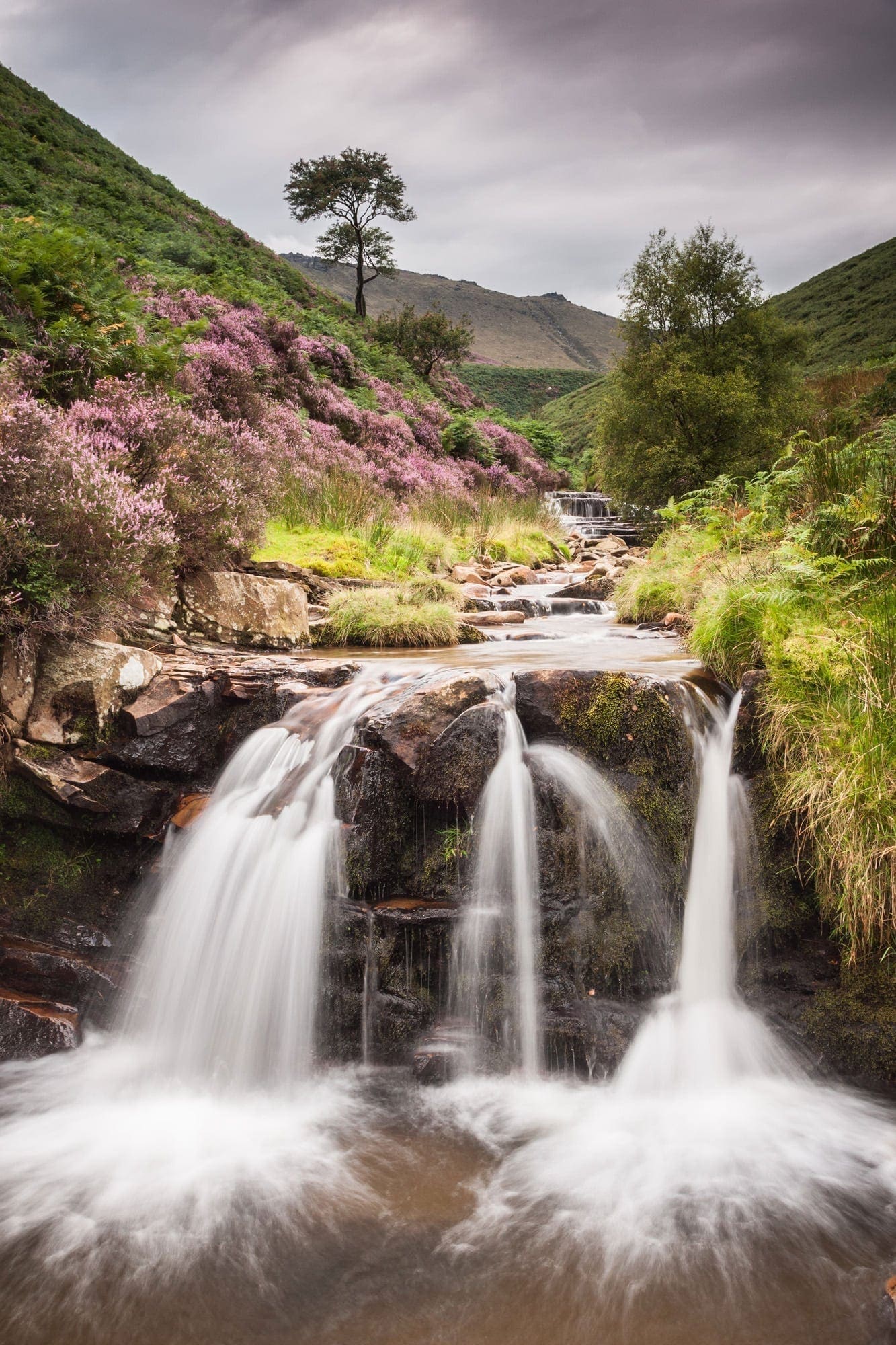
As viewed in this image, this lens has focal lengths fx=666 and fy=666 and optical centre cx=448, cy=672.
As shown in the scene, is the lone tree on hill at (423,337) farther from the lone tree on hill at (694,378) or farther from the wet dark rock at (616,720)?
the wet dark rock at (616,720)

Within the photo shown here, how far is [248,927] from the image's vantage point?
4.13 m

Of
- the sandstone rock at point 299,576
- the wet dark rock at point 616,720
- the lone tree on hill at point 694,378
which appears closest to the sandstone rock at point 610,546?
the lone tree on hill at point 694,378

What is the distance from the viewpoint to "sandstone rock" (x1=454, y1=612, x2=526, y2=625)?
8.98 meters

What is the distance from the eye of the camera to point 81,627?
4.70 meters

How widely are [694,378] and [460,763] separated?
1738cm

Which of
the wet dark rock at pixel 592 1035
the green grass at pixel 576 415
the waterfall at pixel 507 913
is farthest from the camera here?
the green grass at pixel 576 415

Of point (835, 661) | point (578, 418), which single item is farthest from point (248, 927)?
point (578, 418)

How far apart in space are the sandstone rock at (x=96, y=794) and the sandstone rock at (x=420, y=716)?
1.60 meters

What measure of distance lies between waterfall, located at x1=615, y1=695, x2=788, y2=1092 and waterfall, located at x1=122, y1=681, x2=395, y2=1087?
1.92 m

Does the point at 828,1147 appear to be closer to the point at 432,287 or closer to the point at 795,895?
the point at 795,895

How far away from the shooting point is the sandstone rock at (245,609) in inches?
253

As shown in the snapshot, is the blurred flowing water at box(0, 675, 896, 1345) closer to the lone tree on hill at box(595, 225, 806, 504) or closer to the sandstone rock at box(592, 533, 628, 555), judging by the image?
the sandstone rock at box(592, 533, 628, 555)

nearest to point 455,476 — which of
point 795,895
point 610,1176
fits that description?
point 795,895

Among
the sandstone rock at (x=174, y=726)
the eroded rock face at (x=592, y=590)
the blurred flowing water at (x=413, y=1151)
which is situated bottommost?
the blurred flowing water at (x=413, y=1151)
